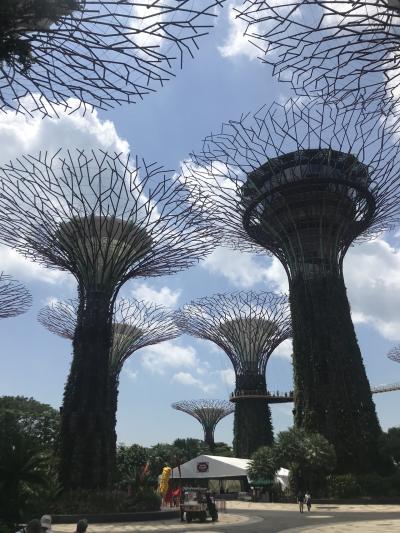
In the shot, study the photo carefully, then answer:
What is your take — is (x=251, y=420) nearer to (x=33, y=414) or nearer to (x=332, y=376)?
(x=332, y=376)

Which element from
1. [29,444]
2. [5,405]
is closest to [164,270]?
[29,444]

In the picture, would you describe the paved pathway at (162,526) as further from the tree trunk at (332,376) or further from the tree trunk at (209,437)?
the tree trunk at (209,437)

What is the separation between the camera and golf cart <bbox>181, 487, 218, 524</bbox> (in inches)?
701

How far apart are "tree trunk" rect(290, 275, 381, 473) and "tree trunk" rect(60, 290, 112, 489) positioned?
46.6ft

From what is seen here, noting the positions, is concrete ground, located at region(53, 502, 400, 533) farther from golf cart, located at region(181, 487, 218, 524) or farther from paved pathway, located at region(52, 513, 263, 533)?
golf cart, located at region(181, 487, 218, 524)

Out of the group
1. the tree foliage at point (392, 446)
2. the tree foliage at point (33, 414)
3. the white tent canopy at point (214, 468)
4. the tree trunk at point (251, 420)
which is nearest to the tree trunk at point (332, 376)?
the tree foliage at point (392, 446)

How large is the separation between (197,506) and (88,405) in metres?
6.03

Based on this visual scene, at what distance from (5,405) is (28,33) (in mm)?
57106

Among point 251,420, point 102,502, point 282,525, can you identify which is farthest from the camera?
point 251,420

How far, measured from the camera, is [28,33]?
952 centimetres

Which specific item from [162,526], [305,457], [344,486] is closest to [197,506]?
[162,526]

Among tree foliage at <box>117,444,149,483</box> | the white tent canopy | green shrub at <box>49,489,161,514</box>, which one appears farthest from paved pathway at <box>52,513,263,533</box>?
tree foliage at <box>117,444,149,483</box>

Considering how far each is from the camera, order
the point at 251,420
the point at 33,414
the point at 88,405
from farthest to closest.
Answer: the point at 33,414 < the point at 251,420 < the point at 88,405

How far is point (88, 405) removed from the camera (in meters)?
20.5
